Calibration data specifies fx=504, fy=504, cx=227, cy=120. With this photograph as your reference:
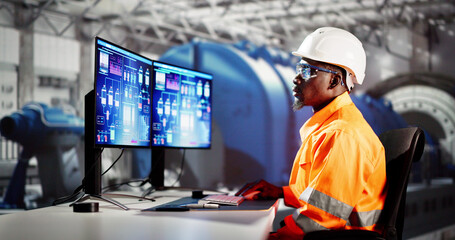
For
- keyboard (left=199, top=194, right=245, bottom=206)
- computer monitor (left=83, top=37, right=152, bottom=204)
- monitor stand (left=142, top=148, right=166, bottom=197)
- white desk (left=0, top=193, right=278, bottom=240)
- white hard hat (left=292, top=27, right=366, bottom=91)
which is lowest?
white desk (left=0, top=193, right=278, bottom=240)

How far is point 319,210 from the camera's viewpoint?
173 cm

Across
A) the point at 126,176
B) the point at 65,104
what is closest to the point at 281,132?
the point at 126,176

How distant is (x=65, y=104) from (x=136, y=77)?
14.1 feet

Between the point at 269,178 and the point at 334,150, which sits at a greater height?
the point at 334,150

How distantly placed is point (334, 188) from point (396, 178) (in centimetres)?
32

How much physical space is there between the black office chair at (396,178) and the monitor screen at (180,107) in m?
1.23

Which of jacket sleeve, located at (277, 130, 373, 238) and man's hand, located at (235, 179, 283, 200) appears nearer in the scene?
jacket sleeve, located at (277, 130, 373, 238)

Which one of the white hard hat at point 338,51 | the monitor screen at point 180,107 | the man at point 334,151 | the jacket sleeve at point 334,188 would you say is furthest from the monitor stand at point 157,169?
the jacket sleeve at point 334,188

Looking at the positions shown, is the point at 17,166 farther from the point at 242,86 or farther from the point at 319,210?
the point at 319,210

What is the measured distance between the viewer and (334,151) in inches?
69.0

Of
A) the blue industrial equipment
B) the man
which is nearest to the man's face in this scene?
the man

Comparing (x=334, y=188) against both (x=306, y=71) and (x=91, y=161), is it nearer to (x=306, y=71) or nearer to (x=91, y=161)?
(x=306, y=71)

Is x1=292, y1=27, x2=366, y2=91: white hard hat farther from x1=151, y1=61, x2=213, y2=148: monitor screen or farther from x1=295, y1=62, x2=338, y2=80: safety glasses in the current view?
x1=151, y1=61, x2=213, y2=148: monitor screen

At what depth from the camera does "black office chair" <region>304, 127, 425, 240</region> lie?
1.83 m
